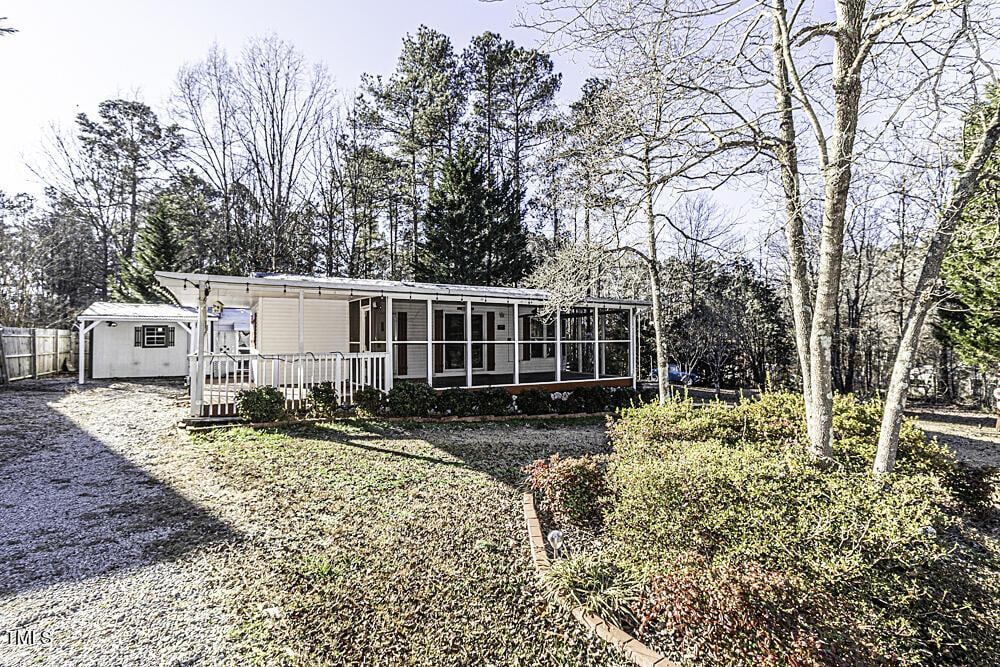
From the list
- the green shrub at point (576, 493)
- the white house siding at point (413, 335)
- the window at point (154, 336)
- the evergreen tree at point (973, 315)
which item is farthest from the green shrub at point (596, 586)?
the window at point (154, 336)

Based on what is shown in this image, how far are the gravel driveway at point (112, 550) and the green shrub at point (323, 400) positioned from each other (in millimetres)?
2219

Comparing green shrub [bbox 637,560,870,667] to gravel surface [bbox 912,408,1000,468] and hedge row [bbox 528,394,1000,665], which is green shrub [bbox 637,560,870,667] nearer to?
hedge row [bbox 528,394,1000,665]

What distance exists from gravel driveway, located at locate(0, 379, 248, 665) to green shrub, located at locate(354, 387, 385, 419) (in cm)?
303

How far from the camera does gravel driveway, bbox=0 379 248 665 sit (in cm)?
293

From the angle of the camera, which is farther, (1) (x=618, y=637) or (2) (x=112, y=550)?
(2) (x=112, y=550)

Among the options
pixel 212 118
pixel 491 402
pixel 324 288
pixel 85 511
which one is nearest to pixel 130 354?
pixel 212 118

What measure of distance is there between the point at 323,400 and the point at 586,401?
621 cm

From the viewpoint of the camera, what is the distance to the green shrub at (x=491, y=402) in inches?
436

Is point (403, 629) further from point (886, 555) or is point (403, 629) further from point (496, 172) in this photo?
point (496, 172)

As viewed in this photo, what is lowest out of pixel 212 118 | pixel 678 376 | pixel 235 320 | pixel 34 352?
pixel 678 376

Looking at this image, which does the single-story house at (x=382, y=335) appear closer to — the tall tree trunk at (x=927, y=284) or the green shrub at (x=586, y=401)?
the green shrub at (x=586, y=401)

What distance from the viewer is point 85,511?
202 inches

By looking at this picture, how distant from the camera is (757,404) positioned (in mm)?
7023

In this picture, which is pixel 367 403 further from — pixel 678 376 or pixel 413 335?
pixel 678 376
